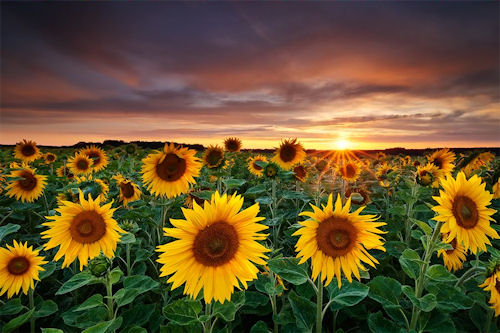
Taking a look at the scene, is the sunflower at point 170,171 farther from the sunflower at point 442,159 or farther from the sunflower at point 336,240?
the sunflower at point 442,159

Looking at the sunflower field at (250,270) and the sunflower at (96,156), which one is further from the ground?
the sunflower at (96,156)

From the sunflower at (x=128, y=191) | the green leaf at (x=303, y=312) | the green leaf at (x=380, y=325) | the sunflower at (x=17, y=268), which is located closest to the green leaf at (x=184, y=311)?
the green leaf at (x=303, y=312)

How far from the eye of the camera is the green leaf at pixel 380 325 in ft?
7.89

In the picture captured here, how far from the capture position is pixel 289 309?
283 cm

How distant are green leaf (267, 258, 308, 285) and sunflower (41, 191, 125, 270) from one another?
1396 mm

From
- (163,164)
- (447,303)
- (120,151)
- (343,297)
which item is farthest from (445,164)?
(120,151)

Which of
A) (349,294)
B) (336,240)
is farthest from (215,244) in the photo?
(349,294)

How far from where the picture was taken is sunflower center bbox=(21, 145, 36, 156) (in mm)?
8570

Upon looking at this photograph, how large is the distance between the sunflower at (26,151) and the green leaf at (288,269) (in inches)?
345

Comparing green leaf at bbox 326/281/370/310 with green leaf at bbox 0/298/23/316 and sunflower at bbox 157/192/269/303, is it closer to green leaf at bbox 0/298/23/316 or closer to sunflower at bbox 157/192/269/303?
sunflower at bbox 157/192/269/303

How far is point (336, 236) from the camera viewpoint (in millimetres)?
2227

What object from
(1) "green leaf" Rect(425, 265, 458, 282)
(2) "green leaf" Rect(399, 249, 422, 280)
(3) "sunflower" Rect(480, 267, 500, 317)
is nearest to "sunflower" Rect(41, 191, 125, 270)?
(2) "green leaf" Rect(399, 249, 422, 280)

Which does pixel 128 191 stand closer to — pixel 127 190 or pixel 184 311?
pixel 127 190

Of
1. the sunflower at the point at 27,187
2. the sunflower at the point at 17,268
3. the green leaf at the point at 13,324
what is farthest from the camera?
the sunflower at the point at 27,187
